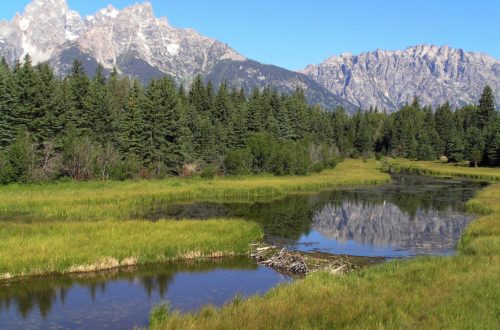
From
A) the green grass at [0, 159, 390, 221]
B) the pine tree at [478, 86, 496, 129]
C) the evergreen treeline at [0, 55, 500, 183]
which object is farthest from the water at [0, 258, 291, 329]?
the pine tree at [478, 86, 496, 129]

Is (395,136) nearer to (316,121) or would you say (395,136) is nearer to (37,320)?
(316,121)

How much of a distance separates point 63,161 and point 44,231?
41732 millimetres

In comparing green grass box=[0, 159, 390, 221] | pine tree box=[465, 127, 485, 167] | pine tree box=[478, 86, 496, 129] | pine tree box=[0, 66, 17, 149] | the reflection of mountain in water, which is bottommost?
the reflection of mountain in water

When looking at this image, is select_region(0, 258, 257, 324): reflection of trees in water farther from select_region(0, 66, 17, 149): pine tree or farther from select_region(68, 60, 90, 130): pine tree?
select_region(68, 60, 90, 130): pine tree

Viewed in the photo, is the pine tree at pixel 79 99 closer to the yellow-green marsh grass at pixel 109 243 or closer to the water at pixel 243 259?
the water at pixel 243 259

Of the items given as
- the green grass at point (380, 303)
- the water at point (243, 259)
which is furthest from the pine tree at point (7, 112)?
the green grass at point (380, 303)

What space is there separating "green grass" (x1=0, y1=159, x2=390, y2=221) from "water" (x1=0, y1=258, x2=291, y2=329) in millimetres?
16693

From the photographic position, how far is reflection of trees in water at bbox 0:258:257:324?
2247cm

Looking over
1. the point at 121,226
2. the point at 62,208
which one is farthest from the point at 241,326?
the point at 62,208

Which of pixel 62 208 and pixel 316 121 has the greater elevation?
pixel 316 121

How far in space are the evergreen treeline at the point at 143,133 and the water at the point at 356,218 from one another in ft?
74.9

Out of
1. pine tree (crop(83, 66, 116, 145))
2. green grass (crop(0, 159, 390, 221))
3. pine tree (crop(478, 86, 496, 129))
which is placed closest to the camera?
green grass (crop(0, 159, 390, 221))

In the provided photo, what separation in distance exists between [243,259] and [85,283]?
1019cm

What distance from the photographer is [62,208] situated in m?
44.8
